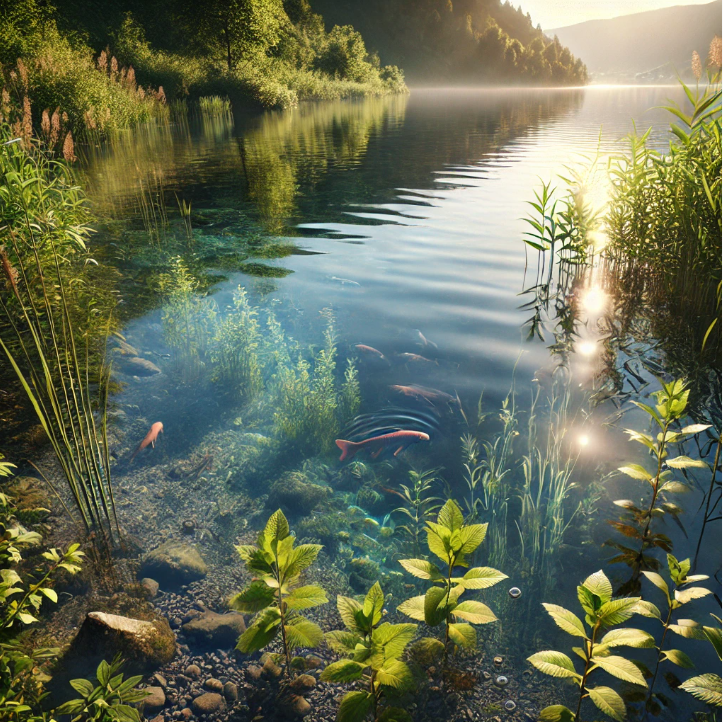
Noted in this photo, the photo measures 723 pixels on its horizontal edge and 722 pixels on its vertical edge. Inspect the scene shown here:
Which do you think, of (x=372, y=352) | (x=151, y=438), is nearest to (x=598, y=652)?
(x=151, y=438)

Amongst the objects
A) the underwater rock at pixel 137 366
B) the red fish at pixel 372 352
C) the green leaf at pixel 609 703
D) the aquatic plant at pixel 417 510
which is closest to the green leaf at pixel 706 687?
the green leaf at pixel 609 703

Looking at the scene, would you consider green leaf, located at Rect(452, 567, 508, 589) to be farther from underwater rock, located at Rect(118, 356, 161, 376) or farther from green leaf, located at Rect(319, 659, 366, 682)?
underwater rock, located at Rect(118, 356, 161, 376)

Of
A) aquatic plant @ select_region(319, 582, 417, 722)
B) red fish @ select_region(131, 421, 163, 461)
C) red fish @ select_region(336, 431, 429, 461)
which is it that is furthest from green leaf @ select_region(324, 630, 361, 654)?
red fish @ select_region(131, 421, 163, 461)

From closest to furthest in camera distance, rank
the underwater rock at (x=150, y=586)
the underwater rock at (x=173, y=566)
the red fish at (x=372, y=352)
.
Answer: the underwater rock at (x=150, y=586)
the underwater rock at (x=173, y=566)
the red fish at (x=372, y=352)

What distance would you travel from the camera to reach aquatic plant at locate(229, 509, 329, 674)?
7.11 ft

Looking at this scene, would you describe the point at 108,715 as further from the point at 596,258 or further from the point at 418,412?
the point at 596,258

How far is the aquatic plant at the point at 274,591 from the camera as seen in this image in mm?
2168

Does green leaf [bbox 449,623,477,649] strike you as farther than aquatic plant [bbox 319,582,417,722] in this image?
Yes

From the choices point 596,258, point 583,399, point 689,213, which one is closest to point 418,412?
point 583,399

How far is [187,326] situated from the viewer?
5496 mm

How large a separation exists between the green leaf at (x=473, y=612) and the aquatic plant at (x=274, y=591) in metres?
0.61

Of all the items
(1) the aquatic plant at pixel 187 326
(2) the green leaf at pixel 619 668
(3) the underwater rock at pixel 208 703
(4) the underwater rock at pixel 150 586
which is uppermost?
(1) the aquatic plant at pixel 187 326

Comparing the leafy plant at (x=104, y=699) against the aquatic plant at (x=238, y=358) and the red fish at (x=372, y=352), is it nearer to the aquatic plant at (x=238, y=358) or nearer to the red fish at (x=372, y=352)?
the aquatic plant at (x=238, y=358)

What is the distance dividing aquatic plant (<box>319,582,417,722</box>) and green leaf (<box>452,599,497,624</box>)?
0.26m
